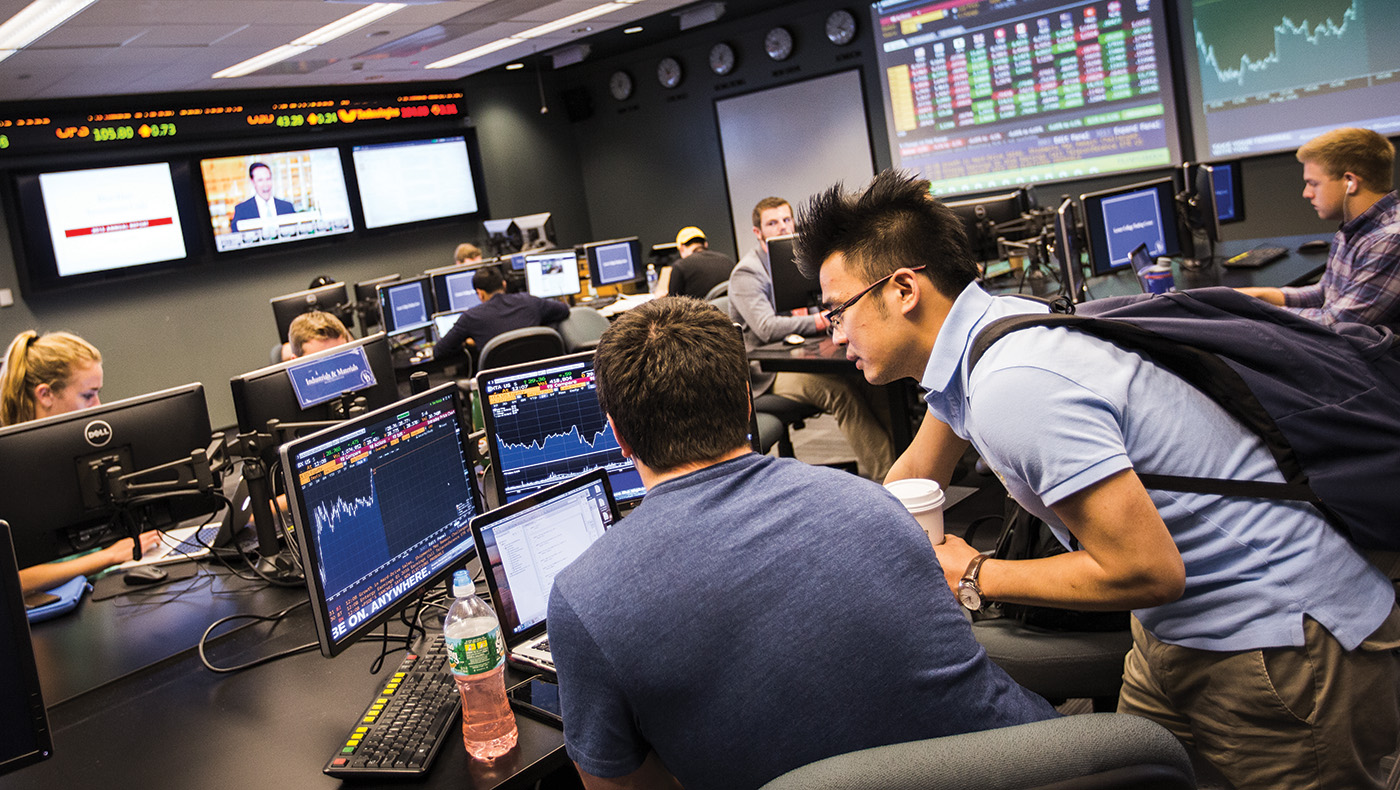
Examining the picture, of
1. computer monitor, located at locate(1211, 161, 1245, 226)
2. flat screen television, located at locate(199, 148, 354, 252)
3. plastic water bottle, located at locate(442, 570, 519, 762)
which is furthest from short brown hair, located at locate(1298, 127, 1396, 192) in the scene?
flat screen television, located at locate(199, 148, 354, 252)

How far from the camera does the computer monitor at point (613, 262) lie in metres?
8.14

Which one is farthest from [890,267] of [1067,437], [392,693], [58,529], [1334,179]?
[1334,179]

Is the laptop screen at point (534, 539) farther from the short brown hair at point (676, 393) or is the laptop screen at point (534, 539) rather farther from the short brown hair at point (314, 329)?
the short brown hair at point (314, 329)

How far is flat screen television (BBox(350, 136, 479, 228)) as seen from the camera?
906cm

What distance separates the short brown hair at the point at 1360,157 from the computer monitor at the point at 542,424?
2827mm

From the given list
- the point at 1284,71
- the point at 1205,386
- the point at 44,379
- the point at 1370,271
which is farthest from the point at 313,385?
the point at 1284,71

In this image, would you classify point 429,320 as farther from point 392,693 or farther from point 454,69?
point 392,693

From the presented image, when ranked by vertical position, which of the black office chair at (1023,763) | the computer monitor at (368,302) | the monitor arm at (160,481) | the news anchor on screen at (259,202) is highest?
the news anchor on screen at (259,202)

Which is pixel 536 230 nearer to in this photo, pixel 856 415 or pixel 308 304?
pixel 308 304

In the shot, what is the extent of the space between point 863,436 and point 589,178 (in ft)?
24.7

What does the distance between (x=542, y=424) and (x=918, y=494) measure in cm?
95

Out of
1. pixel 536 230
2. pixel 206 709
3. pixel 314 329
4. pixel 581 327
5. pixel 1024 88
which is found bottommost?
pixel 206 709

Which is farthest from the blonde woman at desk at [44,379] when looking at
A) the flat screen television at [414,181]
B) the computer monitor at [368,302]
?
the flat screen television at [414,181]

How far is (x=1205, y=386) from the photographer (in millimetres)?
1342
